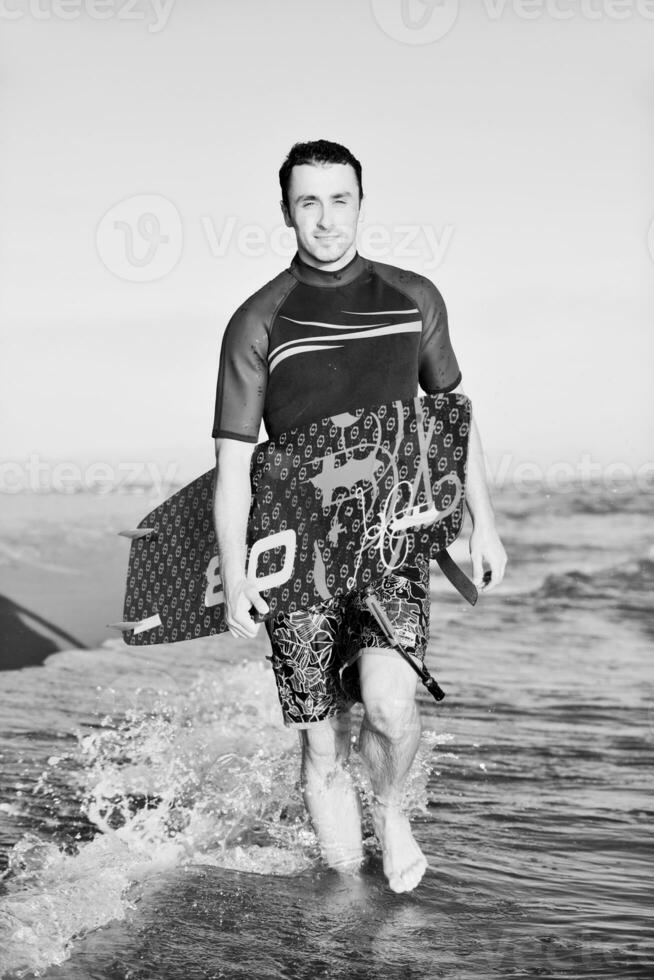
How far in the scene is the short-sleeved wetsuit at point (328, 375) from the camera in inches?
95.4

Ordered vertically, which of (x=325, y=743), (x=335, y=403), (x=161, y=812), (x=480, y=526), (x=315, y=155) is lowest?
(x=161, y=812)

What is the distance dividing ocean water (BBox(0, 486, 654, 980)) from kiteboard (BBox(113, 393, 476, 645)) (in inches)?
→ 24.4

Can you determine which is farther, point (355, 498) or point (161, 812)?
point (161, 812)

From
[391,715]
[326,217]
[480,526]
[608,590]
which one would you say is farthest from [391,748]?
[608,590]

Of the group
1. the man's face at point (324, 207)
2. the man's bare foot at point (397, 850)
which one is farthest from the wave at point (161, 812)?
the man's face at point (324, 207)

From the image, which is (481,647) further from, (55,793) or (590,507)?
(590,507)

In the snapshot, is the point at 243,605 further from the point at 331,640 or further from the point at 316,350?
the point at 316,350

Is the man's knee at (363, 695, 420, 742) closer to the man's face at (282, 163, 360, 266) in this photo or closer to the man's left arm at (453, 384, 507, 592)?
the man's left arm at (453, 384, 507, 592)

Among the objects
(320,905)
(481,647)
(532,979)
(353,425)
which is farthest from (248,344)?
(481,647)

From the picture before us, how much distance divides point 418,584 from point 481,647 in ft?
11.2

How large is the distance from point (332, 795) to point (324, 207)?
122cm

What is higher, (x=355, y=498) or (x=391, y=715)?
(x=355, y=498)

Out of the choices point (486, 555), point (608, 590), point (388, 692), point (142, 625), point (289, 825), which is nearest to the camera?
point (388, 692)

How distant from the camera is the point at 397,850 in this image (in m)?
2.47
